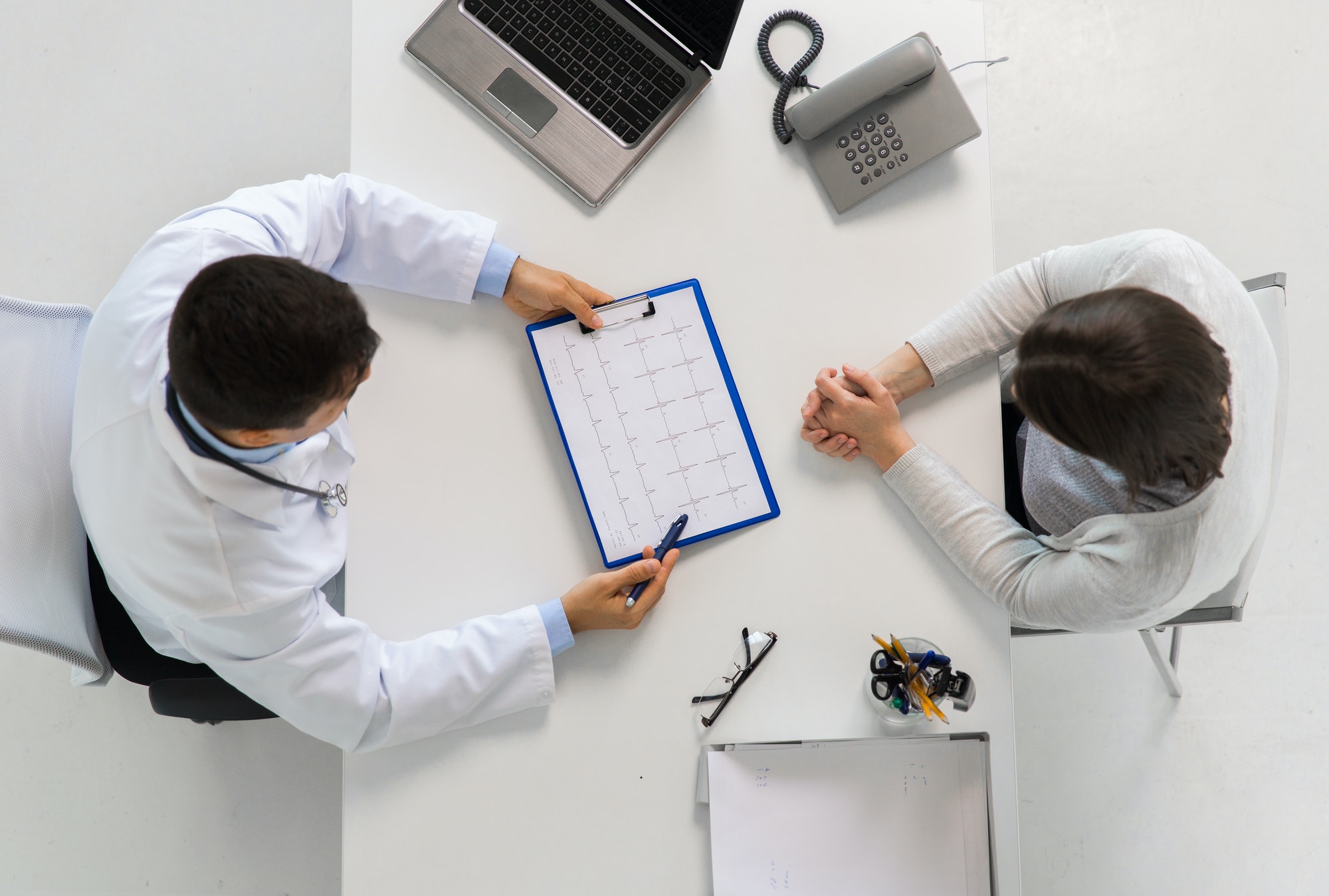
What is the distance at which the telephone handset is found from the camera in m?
1.14

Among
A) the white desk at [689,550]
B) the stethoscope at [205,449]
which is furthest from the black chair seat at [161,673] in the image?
the stethoscope at [205,449]

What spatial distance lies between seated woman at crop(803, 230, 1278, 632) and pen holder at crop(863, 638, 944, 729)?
0.12 m

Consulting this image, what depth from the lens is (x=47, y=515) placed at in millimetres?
1030

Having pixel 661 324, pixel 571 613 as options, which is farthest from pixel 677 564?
pixel 661 324

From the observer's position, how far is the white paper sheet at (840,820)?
103 cm

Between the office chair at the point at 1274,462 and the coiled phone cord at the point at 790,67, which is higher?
the coiled phone cord at the point at 790,67

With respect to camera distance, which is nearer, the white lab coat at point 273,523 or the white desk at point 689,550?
the white lab coat at point 273,523

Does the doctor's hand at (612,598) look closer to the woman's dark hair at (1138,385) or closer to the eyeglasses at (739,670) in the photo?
the eyeglasses at (739,670)

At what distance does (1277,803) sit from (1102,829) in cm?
39

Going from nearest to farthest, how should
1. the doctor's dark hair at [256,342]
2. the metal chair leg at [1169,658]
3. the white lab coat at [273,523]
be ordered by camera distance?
the doctor's dark hair at [256,342] → the white lab coat at [273,523] → the metal chair leg at [1169,658]

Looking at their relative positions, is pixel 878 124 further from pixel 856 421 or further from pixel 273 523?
pixel 273 523

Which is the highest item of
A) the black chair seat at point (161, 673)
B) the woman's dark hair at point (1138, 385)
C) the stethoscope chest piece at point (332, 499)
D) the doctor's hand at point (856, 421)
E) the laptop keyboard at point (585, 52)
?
the laptop keyboard at point (585, 52)

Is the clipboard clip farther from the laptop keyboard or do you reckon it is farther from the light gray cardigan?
the light gray cardigan

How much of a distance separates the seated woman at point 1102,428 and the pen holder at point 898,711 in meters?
0.12
